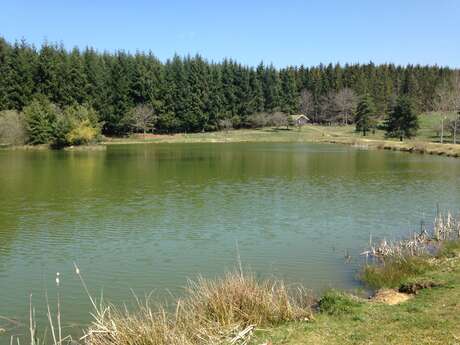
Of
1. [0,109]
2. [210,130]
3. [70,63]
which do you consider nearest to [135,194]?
[0,109]

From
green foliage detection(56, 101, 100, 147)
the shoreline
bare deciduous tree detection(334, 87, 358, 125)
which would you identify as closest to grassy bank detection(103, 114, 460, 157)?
the shoreline

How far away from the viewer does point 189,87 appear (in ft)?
328

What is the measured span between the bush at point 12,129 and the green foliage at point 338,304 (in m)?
66.5

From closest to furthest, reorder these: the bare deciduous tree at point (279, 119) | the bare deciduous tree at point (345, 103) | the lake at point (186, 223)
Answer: the lake at point (186, 223) < the bare deciduous tree at point (279, 119) < the bare deciduous tree at point (345, 103)

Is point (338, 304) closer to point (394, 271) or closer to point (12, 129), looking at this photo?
point (394, 271)

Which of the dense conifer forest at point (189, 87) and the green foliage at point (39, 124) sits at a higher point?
the dense conifer forest at point (189, 87)

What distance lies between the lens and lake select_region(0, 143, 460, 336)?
45.0 feet

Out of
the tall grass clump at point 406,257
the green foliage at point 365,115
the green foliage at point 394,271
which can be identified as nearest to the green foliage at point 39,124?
the green foliage at point 365,115

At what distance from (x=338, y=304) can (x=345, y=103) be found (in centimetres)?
10668

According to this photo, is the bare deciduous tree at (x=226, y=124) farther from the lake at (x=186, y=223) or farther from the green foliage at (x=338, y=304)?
the green foliage at (x=338, y=304)

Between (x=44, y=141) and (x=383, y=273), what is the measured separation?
65.2 m

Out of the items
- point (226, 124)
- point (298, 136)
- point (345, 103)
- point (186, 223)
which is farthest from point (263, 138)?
point (186, 223)

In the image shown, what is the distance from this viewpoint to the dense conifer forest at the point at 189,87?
3280 inches

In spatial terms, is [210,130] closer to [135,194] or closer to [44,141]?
[44,141]
